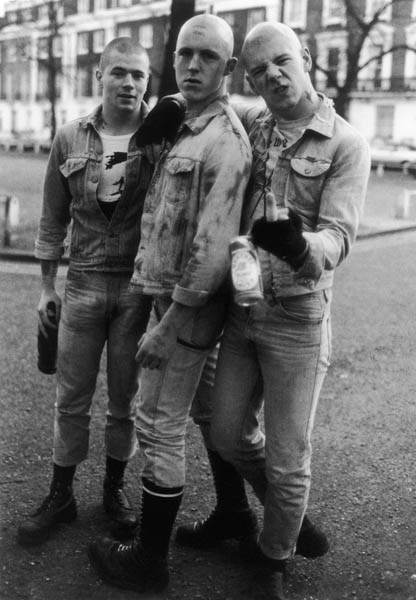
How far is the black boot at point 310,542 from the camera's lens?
323 centimetres

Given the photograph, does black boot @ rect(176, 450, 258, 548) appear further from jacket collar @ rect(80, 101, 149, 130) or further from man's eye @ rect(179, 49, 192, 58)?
man's eye @ rect(179, 49, 192, 58)

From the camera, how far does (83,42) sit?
64375 millimetres

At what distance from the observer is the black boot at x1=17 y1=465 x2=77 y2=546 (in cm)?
330

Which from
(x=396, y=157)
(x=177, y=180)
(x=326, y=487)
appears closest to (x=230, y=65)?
(x=177, y=180)

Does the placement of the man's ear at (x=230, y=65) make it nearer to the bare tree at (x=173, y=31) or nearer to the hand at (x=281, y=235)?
the hand at (x=281, y=235)

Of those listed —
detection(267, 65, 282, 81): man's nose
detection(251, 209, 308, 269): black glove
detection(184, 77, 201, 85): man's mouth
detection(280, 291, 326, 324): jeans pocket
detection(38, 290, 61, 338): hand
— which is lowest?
detection(38, 290, 61, 338): hand

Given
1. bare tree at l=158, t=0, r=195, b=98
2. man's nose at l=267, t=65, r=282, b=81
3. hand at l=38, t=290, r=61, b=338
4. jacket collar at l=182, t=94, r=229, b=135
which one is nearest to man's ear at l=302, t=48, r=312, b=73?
man's nose at l=267, t=65, r=282, b=81

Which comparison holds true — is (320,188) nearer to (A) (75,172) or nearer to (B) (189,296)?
(B) (189,296)

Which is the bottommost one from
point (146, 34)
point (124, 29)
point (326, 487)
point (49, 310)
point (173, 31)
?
point (326, 487)

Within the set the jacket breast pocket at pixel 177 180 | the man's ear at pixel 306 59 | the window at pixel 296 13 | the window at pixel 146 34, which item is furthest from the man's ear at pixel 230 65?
the window at pixel 146 34

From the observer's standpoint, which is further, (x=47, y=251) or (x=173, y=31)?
(x=173, y=31)

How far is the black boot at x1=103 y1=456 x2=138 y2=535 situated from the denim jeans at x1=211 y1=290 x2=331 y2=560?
2.44 ft

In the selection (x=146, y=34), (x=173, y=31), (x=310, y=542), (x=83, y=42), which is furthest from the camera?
(x=83, y=42)

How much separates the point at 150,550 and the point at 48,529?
2.00ft
